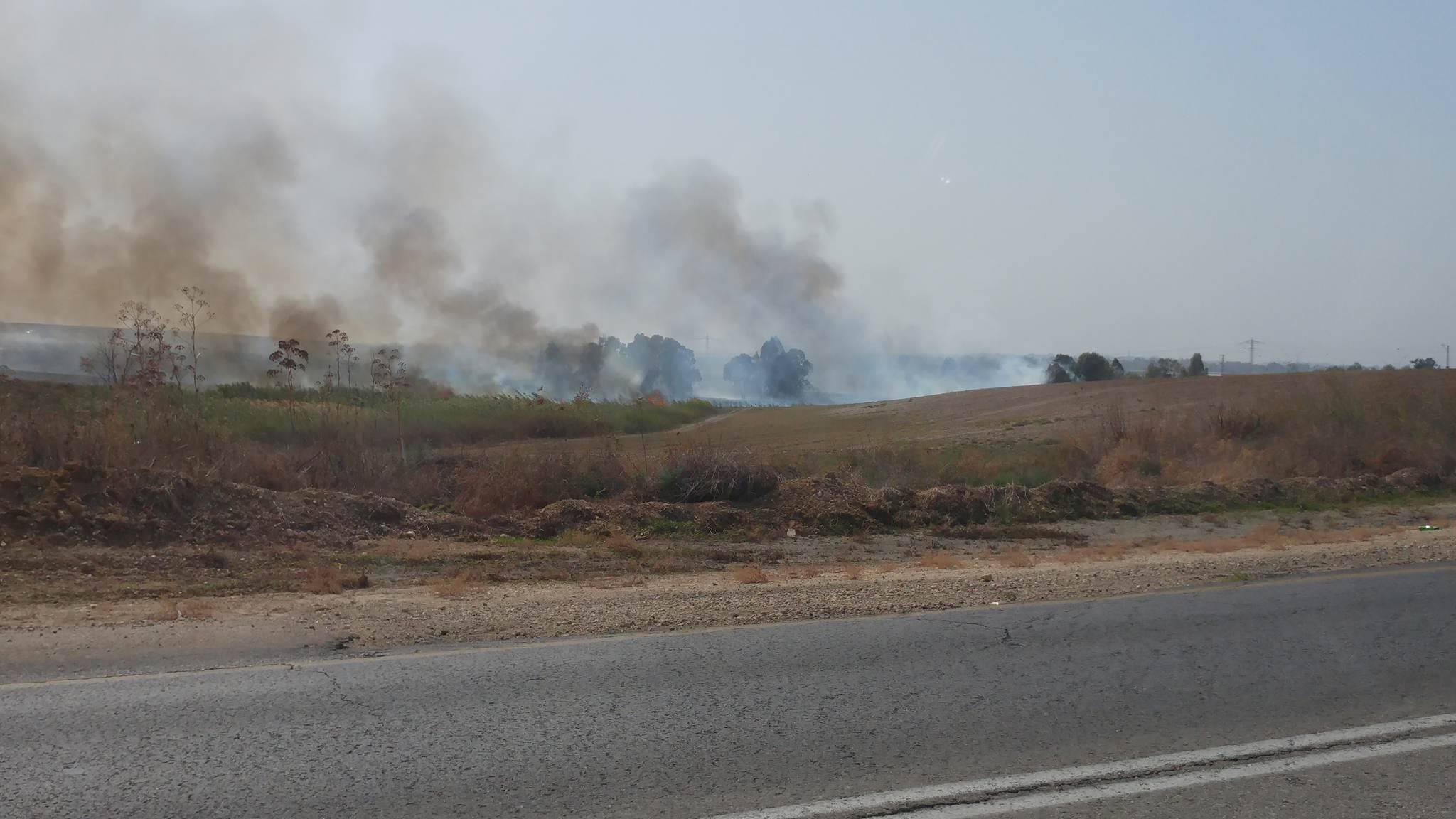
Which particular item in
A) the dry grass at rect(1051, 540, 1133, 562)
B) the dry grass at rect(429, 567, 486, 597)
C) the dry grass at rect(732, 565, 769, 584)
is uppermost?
the dry grass at rect(429, 567, 486, 597)

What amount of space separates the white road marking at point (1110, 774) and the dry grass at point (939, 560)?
6.50 metres

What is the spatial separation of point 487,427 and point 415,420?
2.96m

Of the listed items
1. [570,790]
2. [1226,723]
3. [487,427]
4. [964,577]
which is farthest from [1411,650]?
[487,427]

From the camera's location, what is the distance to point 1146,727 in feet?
18.3

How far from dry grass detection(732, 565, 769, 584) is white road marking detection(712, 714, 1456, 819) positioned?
5.77 m

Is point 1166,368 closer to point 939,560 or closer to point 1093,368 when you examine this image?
point 1093,368

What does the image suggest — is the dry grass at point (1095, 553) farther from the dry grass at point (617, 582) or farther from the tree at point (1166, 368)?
the tree at point (1166, 368)

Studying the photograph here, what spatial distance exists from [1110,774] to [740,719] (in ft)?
5.95

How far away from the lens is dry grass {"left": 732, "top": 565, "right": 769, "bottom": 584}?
1066cm

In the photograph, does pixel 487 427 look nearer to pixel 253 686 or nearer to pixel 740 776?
pixel 253 686

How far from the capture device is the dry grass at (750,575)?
10.7 m

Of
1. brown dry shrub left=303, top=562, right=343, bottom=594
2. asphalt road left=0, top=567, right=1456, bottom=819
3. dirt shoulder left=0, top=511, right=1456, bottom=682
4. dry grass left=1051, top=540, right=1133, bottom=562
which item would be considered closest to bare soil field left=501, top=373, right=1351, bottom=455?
dry grass left=1051, top=540, right=1133, bottom=562

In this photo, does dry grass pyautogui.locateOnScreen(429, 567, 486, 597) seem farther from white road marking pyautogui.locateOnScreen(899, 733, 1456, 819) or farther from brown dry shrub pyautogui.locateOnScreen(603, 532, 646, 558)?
white road marking pyautogui.locateOnScreen(899, 733, 1456, 819)

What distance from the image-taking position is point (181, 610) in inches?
332
